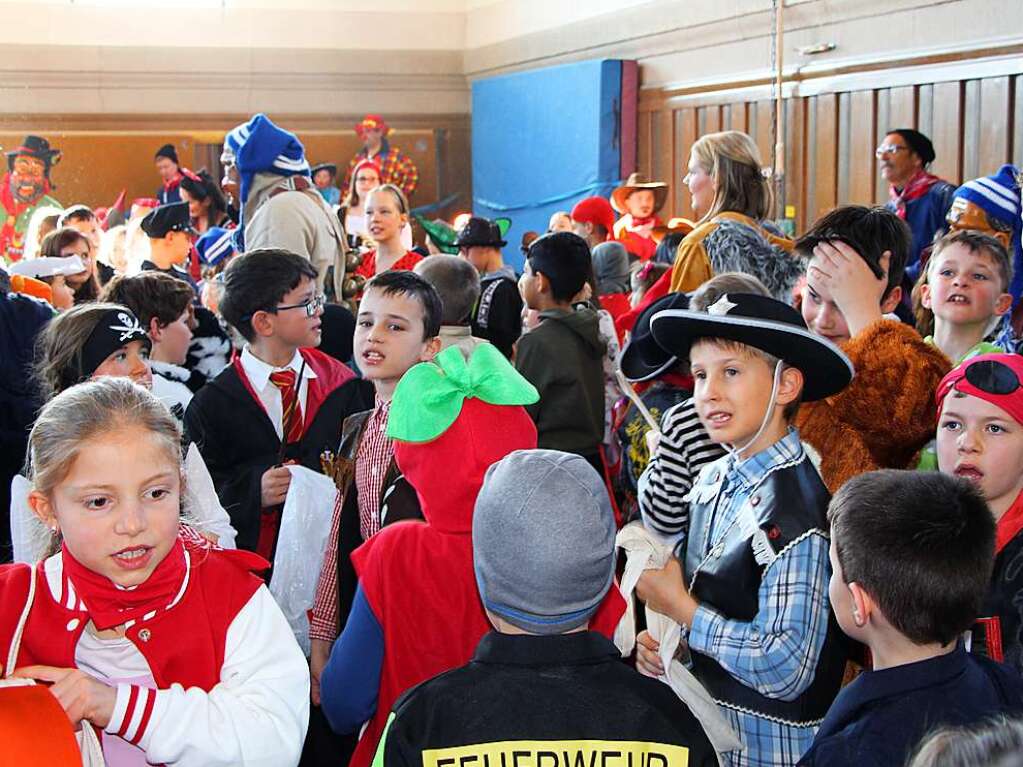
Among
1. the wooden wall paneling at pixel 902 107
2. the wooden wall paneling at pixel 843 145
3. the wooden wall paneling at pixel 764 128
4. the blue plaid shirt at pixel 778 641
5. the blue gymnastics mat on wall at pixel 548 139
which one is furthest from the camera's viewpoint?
the blue gymnastics mat on wall at pixel 548 139

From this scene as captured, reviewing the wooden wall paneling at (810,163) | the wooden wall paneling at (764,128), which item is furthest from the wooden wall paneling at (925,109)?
the wooden wall paneling at (764,128)

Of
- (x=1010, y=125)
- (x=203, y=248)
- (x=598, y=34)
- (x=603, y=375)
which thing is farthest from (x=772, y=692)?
(x=598, y=34)

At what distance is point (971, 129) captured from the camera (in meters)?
6.13

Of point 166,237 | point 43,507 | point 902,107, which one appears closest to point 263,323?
point 43,507

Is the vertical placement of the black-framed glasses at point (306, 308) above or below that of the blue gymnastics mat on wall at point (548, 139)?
below

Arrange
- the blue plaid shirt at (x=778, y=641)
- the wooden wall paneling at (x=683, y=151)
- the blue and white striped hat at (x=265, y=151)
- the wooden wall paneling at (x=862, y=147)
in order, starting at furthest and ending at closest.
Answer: the wooden wall paneling at (x=683, y=151) < the wooden wall paneling at (x=862, y=147) < the blue and white striped hat at (x=265, y=151) < the blue plaid shirt at (x=778, y=641)

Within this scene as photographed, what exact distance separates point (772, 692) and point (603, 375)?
2391 mm

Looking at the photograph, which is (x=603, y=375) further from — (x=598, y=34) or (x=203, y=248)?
(x=598, y=34)

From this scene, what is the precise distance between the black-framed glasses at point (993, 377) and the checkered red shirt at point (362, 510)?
124cm

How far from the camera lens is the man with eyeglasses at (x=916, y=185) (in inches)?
225

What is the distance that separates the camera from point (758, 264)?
3762mm

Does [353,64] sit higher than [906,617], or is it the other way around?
[353,64]

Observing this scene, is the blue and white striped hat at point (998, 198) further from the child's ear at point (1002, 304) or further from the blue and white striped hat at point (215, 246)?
the blue and white striped hat at point (215, 246)

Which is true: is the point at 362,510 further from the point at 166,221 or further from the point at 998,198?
the point at 166,221
